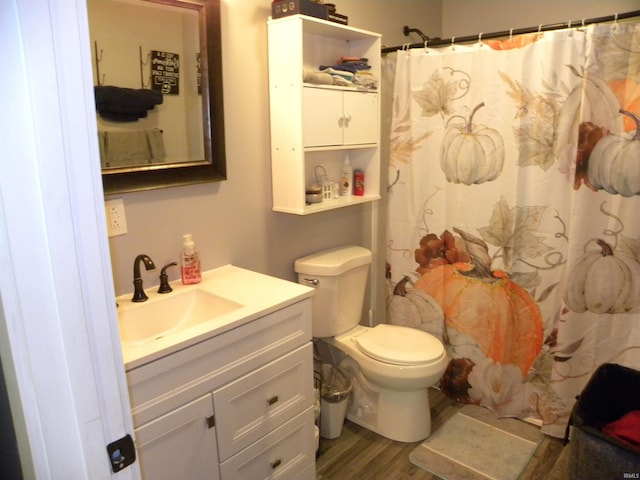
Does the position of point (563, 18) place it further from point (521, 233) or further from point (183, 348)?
point (183, 348)

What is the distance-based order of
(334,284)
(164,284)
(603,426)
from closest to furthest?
(164,284)
(603,426)
(334,284)

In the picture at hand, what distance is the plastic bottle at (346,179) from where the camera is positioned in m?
2.41

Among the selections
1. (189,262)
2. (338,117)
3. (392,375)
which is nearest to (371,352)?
(392,375)

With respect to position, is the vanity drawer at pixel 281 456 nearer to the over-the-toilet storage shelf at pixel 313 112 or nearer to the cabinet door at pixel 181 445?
the cabinet door at pixel 181 445

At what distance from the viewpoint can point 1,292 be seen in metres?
0.61

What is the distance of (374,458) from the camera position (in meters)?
2.16

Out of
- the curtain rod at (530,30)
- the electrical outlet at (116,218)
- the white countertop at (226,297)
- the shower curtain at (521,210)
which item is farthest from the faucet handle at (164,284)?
the curtain rod at (530,30)

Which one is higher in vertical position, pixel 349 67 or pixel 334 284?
pixel 349 67

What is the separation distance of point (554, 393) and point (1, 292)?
2382 millimetres

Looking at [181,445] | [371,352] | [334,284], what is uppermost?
[334,284]

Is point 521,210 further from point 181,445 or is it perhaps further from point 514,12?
point 181,445

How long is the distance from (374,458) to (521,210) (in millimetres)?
1353

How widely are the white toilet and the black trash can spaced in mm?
603

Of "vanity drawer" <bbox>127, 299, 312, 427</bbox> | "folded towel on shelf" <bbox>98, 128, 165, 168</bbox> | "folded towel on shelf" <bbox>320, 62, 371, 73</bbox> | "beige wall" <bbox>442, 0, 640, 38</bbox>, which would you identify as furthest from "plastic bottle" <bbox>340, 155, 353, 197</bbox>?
"beige wall" <bbox>442, 0, 640, 38</bbox>
